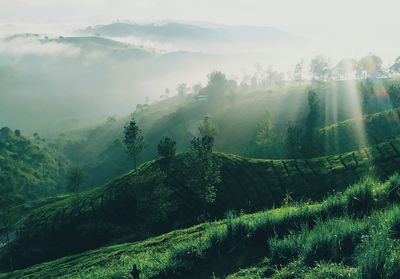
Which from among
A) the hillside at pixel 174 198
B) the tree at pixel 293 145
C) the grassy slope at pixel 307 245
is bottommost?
the hillside at pixel 174 198

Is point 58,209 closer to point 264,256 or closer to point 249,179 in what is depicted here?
point 249,179

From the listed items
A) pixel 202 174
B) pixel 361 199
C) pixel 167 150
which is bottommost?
pixel 202 174

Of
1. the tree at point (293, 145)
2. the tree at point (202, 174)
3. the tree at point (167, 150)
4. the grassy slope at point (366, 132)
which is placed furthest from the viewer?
the grassy slope at point (366, 132)

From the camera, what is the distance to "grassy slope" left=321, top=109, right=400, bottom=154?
176m

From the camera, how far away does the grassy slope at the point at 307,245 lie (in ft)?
44.1

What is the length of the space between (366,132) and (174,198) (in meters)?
110

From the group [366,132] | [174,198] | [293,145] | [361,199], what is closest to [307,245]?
[361,199]

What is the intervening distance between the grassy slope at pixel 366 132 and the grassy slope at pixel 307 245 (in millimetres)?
159771

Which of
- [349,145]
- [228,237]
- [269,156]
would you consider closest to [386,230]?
[228,237]

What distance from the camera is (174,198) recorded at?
121 metres

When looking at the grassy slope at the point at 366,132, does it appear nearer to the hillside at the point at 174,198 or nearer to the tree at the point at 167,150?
the hillside at the point at 174,198

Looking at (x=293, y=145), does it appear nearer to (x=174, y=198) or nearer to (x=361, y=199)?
(x=174, y=198)

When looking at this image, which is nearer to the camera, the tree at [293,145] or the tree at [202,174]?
the tree at [202,174]

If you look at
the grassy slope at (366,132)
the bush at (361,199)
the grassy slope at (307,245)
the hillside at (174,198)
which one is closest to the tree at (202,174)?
the hillside at (174,198)
